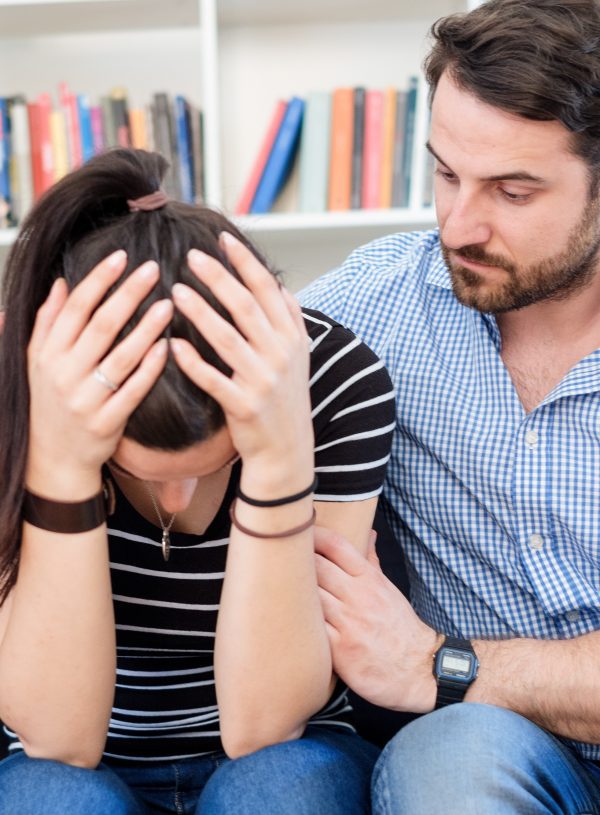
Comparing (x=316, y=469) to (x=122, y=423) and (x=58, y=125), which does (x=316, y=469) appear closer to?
(x=122, y=423)

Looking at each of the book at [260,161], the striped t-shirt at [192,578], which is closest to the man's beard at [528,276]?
the striped t-shirt at [192,578]

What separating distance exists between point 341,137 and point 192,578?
121 cm

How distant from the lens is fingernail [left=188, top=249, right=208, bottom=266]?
0.80 m

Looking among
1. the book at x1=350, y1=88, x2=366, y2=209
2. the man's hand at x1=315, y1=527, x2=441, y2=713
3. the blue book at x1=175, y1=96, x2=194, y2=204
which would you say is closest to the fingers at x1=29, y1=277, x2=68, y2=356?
the man's hand at x1=315, y1=527, x2=441, y2=713

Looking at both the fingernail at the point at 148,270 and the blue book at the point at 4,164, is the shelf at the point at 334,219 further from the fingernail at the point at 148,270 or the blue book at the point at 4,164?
the fingernail at the point at 148,270

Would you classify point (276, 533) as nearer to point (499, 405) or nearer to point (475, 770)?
Result: point (475, 770)

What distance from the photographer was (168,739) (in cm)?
110

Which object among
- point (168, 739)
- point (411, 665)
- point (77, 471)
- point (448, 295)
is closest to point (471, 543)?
point (411, 665)

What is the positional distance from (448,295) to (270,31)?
108 centimetres

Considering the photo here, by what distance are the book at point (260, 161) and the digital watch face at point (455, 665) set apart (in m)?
1.19

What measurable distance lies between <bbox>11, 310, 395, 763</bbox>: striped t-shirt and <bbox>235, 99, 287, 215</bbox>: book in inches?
38.1

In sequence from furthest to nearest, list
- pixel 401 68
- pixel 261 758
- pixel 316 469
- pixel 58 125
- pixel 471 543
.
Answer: pixel 401 68 < pixel 58 125 < pixel 471 543 < pixel 316 469 < pixel 261 758

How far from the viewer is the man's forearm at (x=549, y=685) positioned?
108 cm

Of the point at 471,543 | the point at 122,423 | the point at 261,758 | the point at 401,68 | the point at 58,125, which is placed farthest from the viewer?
the point at 401,68
